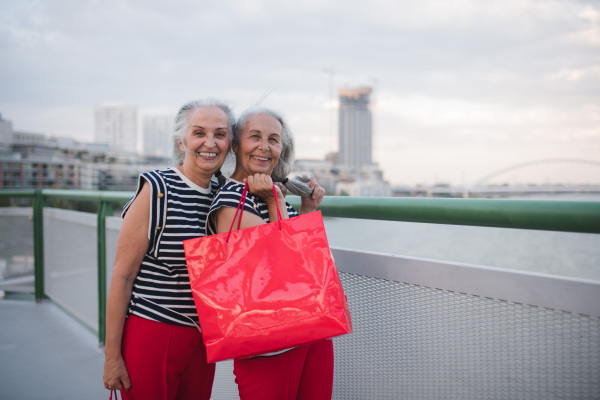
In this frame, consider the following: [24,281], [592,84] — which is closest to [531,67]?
[592,84]

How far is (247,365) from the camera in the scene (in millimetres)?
1119

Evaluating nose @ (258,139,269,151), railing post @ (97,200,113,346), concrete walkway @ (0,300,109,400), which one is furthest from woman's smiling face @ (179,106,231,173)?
railing post @ (97,200,113,346)

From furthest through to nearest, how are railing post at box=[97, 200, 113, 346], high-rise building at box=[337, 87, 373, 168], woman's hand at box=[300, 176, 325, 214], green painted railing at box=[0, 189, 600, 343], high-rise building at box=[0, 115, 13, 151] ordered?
high-rise building at box=[337, 87, 373, 168] → high-rise building at box=[0, 115, 13, 151] → railing post at box=[97, 200, 113, 346] → woman's hand at box=[300, 176, 325, 214] → green painted railing at box=[0, 189, 600, 343]

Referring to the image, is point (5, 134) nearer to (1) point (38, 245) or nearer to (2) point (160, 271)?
(1) point (38, 245)

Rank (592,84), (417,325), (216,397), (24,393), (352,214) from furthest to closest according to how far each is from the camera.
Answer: (592,84) → (24,393) → (216,397) → (352,214) → (417,325)

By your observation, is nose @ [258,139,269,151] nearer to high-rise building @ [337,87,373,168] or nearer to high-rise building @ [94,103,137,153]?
high-rise building @ [337,87,373,168]

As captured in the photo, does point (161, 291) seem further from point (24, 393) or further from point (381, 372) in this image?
point (24, 393)

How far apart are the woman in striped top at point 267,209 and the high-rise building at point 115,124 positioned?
9904 centimetres

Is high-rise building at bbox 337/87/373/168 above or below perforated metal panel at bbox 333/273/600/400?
above

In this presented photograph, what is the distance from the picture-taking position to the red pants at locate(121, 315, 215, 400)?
4.11ft

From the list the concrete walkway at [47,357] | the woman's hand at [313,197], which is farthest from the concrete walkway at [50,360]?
the woman's hand at [313,197]

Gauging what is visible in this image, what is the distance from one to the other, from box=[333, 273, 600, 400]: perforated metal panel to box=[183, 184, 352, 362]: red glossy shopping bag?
0.29m

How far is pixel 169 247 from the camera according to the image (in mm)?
1229

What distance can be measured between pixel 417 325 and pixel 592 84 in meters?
56.7
